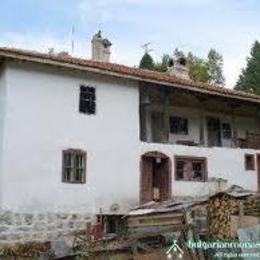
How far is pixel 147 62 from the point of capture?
57.1 metres

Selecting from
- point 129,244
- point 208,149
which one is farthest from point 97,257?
point 208,149

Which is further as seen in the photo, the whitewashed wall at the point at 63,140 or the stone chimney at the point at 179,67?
the stone chimney at the point at 179,67

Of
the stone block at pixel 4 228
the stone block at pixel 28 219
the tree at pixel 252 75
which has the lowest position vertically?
the stone block at pixel 4 228

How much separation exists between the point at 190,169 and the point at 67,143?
6813 mm

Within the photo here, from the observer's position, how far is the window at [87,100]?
2773 centimetres

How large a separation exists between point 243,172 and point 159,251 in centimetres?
1521

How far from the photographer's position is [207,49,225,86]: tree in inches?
2785

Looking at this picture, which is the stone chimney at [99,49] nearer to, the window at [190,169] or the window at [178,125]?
the window at [178,125]

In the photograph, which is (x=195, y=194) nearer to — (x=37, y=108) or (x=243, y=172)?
(x=243, y=172)

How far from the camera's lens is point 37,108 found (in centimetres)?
2634

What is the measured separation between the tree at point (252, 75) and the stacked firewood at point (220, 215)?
129 feet

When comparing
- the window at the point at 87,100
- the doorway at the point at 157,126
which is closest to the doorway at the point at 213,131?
the doorway at the point at 157,126

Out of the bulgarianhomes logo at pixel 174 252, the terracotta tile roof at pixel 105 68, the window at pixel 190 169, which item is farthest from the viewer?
the window at pixel 190 169

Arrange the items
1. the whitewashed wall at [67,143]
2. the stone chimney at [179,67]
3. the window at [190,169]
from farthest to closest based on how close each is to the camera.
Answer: the stone chimney at [179,67] < the window at [190,169] < the whitewashed wall at [67,143]
